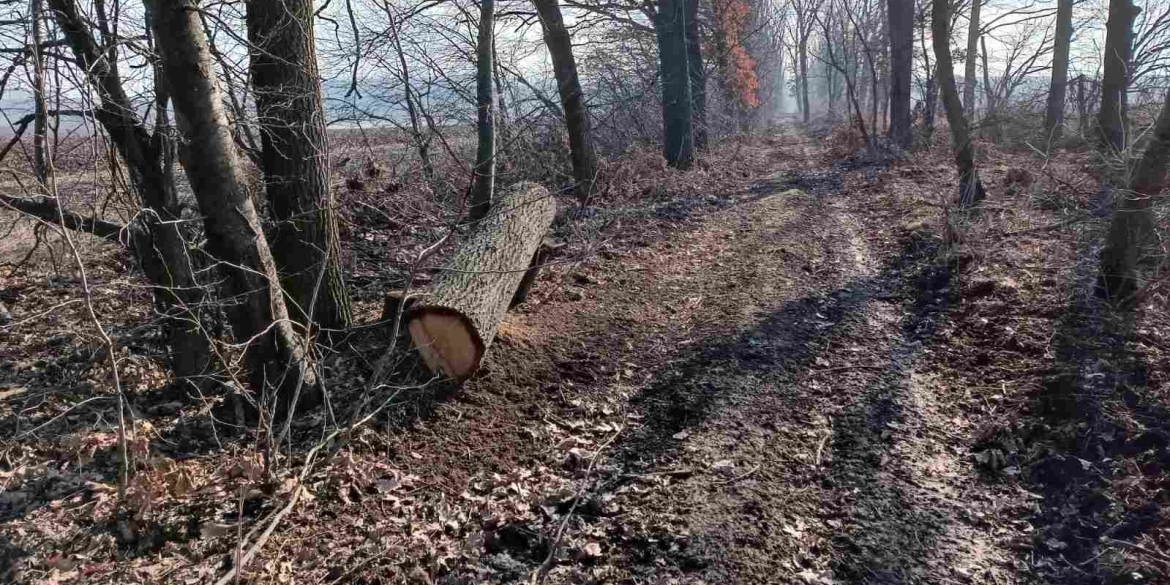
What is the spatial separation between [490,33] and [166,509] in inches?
240

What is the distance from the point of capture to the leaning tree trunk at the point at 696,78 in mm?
15370

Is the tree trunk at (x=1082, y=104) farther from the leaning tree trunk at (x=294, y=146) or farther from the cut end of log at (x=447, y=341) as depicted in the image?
the leaning tree trunk at (x=294, y=146)

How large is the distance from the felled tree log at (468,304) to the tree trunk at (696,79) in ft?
35.6

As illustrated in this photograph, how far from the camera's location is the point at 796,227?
8938 millimetres

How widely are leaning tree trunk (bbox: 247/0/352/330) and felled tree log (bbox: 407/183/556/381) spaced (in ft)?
2.86

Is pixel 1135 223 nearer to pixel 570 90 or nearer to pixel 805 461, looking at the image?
pixel 805 461

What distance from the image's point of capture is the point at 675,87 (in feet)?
45.5

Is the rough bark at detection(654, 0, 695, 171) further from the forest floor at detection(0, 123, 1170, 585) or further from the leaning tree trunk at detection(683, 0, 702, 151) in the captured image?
the forest floor at detection(0, 123, 1170, 585)

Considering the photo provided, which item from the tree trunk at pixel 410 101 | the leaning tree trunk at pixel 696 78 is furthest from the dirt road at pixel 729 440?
the leaning tree trunk at pixel 696 78

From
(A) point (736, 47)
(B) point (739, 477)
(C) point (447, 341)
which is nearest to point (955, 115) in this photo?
(B) point (739, 477)

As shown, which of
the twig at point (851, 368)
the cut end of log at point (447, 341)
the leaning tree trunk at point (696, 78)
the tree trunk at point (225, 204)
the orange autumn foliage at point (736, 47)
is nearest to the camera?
the tree trunk at point (225, 204)

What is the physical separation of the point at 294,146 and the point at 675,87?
10.4m

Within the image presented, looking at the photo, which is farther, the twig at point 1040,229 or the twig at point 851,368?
the twig at point 1040,229

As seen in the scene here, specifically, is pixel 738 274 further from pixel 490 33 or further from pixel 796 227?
pixel 490 33
